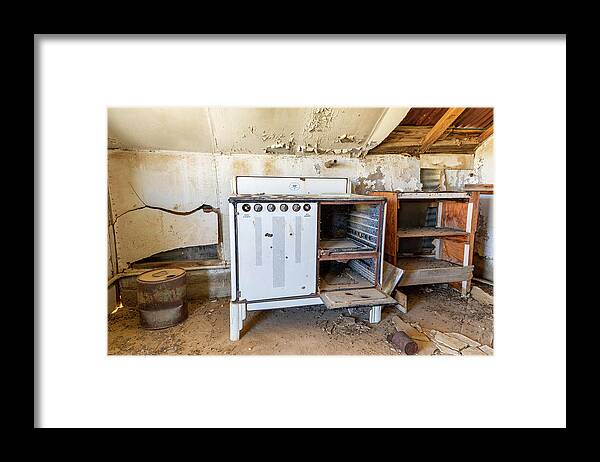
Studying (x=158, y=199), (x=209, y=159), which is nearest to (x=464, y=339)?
(x=209, y=159)

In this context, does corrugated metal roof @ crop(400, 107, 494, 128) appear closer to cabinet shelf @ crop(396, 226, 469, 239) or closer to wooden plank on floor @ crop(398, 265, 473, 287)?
cabinet shelf @ crop(396, 226, 469, 239)

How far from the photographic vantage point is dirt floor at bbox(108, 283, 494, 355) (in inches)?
82.0

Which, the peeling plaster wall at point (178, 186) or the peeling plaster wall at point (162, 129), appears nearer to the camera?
the peeling plaster wall at point (162, 129)

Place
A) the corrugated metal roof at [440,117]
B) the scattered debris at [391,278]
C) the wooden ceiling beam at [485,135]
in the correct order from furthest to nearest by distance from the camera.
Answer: the wooden ceiling beam at [485,135]
the corrugated metal roof at [440,117]
the scattered debris at [391,278]

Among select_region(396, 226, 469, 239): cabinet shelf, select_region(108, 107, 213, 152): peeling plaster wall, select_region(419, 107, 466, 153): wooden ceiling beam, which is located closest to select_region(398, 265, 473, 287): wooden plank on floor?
select_region(396, 226, 469, 239): cabinet shelf

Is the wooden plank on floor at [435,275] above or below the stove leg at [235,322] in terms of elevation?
→ above

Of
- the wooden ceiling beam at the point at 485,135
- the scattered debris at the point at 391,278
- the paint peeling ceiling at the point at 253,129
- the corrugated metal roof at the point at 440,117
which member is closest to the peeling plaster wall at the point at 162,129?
the paint peeling ceiling at the point at 253,129

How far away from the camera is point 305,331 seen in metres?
2.33

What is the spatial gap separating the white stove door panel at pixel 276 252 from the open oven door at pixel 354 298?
0.62ft

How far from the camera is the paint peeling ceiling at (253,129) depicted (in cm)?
223

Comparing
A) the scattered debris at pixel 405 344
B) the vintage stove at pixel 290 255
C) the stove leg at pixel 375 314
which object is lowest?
the scattered debris at pixel 405 344

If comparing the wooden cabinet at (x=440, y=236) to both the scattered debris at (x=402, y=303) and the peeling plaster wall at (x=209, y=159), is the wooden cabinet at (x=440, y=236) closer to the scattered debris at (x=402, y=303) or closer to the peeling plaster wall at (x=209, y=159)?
the scattered debris at (x=402, y=303)

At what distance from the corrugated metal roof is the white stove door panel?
4.90 feet
